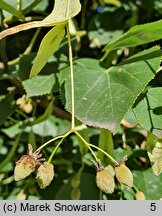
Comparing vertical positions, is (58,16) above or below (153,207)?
above

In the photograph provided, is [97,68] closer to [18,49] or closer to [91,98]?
[91,98]

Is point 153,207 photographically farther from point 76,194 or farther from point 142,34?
point 142,34

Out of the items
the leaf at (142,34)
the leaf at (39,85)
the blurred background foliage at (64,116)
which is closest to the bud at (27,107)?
the blurred background foliage at (64,116)

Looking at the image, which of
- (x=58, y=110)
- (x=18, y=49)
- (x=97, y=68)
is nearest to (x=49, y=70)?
(x=97, y=68)

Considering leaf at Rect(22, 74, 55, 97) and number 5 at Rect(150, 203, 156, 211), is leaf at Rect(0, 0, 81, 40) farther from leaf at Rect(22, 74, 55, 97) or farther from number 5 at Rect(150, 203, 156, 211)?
number 5 at Rect(150, 203, 156, 211)

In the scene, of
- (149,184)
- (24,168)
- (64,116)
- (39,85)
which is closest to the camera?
(24,168)

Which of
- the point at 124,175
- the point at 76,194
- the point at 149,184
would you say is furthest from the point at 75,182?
the point at 124,175
